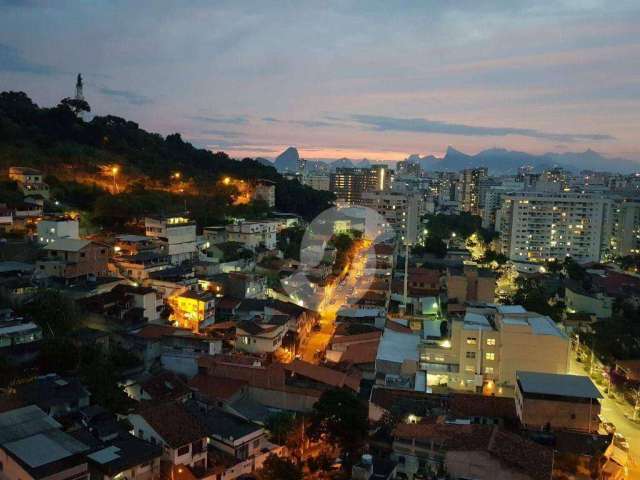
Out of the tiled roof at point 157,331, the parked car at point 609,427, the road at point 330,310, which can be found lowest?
the parked car at point 609,427

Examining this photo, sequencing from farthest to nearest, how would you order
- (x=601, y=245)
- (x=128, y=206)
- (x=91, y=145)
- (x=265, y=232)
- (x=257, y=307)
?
(x=601, y=245) → (x=91, y=145) → (x=265, y=232) → (x=128, y=206) → (x=257, y=307)

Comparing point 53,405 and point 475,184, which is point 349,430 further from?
point 475,184

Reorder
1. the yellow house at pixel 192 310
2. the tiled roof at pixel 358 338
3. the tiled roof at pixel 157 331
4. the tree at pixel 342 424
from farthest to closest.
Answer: the yellow house at pixel 192 310, the tiled roof at pixel 358 338, the tiled roof at pixel 157 331, the tree at pixel 342 424

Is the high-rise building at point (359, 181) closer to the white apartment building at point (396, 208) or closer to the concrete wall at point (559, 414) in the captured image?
the white apartment building at point (396, 208)

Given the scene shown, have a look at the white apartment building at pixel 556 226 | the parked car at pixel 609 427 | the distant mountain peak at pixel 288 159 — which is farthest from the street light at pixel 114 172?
the distant mountain peak at pixel 288 159

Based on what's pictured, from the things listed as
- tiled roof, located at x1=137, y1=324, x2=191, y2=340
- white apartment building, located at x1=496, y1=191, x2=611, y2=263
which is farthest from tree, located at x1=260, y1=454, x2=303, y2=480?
white apartment building, located at x1=496, y1=191, x2=611, y2=263

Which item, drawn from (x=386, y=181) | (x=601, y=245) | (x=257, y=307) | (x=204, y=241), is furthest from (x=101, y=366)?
(x=386, y=181)

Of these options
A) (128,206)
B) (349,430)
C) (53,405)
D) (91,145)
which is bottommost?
(349,430)
